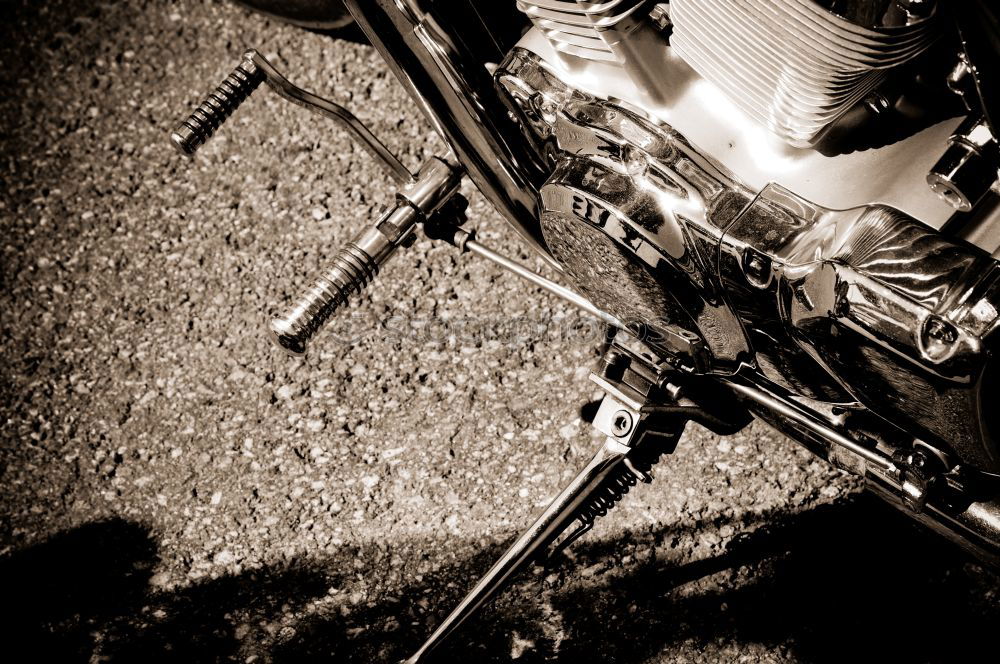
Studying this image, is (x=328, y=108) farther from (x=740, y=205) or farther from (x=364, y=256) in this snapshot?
(x=740, y=205)

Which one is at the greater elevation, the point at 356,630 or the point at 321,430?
the point at 321,430

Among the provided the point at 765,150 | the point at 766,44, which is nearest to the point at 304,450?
the point at 765,150

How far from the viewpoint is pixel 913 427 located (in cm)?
94

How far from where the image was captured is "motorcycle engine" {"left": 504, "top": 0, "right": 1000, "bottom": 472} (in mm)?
770

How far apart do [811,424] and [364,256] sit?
0.69m

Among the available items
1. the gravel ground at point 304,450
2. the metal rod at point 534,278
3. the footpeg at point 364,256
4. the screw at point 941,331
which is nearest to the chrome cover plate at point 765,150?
the screw at point 941,331

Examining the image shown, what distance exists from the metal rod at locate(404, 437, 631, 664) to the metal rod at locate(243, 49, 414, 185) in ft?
1.76

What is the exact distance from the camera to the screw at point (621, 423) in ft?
4.02

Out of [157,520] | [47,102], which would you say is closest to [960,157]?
[157,520]

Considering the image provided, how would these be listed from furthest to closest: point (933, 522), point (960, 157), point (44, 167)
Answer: point (44, 167), point (933, 522), point (960, 157)

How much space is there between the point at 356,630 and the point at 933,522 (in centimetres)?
107

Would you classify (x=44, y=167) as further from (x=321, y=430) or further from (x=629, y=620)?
(x=629, y=620)

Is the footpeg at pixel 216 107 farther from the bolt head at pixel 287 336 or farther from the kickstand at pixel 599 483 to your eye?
the kickstand at pixel 599 483

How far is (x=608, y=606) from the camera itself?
60.7 inches
